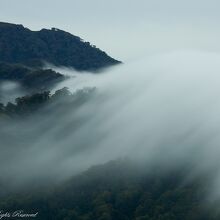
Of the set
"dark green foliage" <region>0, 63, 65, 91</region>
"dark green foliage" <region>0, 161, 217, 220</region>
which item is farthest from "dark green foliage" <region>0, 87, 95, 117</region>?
"dark green foliage" <region>0, 161, 217, 220</region>

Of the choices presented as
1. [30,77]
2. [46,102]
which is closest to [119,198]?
[46,102]

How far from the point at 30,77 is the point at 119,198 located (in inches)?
3884

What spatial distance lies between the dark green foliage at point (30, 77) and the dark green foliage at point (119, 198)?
75.7 m

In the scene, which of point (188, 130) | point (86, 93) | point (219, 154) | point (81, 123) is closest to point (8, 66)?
point (86, 93)

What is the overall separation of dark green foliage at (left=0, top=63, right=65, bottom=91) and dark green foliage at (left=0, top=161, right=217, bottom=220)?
7568cm

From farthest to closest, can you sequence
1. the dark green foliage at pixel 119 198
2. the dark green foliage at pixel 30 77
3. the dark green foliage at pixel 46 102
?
the dark green foliage at pixel 30 77
the dark green foliage at pixel 46 102
the dark green foliage at pixel 119 198

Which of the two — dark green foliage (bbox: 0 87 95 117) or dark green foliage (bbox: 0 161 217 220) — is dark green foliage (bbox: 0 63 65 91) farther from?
dark green foliage (bbox: 0 161 217 220)

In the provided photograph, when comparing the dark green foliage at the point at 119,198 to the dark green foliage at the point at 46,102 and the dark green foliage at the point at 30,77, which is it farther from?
the dark green foliage at the point at 30,77

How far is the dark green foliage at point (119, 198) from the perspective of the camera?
75375mm

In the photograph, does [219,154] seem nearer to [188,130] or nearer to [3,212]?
[188,130]

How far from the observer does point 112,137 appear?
11331 centimetres

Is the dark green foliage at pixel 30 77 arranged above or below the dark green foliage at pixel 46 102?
above

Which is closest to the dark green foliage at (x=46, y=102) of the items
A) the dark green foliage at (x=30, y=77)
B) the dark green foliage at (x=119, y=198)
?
the dark green foliage at (x=30, y=77)

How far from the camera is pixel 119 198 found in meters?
80.6
